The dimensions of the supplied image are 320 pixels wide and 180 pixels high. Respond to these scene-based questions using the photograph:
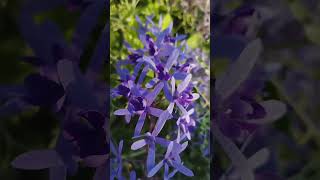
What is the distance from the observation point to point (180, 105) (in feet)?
1.82

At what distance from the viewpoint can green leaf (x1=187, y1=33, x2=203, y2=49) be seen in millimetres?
583

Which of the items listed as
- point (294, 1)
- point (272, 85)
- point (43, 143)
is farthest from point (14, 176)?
point (294, 1)

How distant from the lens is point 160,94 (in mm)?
555

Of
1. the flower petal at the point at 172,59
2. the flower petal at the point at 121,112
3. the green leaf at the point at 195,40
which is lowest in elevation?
the flower petal at the point at 121,112

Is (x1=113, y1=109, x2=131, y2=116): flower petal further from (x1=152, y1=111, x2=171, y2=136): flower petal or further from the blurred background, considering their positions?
the blurred background

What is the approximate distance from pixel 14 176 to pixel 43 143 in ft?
0.17

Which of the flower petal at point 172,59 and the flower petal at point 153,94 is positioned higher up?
the flower petal at point 172,59

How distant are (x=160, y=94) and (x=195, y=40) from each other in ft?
0.23

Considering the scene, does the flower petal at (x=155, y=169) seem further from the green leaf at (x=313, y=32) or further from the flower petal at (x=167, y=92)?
the green leaf at (x=313, y=32)

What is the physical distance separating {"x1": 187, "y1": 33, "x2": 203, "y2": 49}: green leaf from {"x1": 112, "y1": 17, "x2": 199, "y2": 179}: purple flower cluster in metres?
0.01

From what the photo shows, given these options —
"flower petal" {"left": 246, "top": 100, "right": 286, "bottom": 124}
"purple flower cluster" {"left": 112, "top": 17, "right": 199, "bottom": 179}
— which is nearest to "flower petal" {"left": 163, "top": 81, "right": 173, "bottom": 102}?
"purple flower cluster" {"left": 112, "top": 17, "right": 199, "bottom": 179}

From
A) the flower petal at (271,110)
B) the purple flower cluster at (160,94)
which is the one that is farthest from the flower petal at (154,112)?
the flower petal at (271,110)

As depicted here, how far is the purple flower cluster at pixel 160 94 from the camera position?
55cm

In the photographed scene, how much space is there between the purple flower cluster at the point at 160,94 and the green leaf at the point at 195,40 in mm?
12
